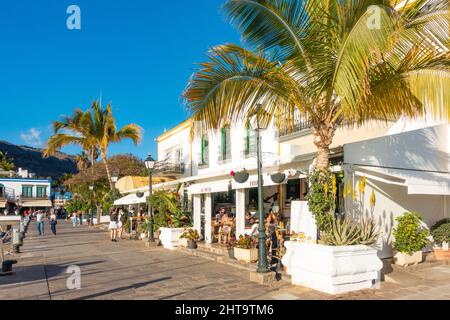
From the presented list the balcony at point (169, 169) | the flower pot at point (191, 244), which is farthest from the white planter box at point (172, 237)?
the balcony at point (169, 169)

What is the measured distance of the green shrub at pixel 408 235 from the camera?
30.0 feet

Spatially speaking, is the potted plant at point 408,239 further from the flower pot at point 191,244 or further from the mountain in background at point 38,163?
the mountain in background at point 38,163

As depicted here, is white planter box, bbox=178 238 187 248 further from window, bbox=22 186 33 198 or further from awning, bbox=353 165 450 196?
window, bbox=22 186 33 198

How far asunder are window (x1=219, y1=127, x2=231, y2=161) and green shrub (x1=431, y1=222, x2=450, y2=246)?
8592mm

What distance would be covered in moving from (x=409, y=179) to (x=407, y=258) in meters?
1.87

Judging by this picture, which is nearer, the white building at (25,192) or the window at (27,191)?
the white building at (25,192)

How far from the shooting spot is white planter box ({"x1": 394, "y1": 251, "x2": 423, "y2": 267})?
927 centimetres

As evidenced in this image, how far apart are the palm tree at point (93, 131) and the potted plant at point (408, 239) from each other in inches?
804

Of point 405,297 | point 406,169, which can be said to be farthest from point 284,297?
point 406,169

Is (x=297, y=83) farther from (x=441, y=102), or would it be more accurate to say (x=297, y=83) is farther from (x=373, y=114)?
(x=441, y=102)

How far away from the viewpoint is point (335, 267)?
699cm

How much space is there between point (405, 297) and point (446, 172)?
18.0ft

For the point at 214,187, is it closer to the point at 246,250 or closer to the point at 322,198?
the point at 246,250

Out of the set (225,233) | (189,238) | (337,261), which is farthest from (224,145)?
(337,261)
